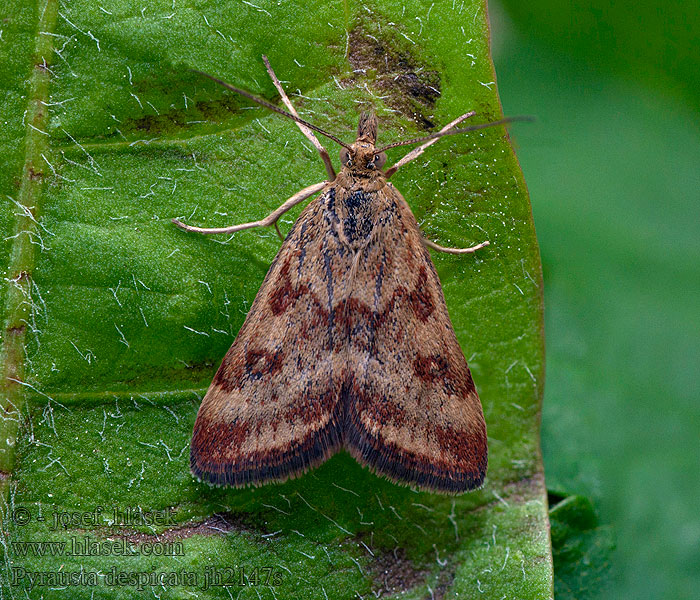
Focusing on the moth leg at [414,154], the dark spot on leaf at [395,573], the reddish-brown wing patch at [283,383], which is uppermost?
the moth leg at [414,154]

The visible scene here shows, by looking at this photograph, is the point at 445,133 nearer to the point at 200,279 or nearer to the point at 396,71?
the point at 396,71

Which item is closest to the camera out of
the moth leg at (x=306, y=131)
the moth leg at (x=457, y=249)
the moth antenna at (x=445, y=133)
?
the moth antenna at (x=445, y=133)

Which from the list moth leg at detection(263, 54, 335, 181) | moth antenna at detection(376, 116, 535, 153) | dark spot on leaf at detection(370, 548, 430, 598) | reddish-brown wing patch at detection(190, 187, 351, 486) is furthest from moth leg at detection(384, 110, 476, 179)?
dark spot on leaf at detection(370, 548, 430, 598)

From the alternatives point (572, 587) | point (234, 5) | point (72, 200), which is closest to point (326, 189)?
point (234, 5)

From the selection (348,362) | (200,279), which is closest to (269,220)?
(200,279)

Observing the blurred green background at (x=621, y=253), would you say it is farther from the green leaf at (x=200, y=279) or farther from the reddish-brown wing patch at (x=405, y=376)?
the reddish-brown wing patch at (x=405, y=376)

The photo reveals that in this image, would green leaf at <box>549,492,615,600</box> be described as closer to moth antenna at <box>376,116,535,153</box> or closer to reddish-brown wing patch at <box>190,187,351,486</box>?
reddish-brown wing patch at <box>190,187,351,486</box>

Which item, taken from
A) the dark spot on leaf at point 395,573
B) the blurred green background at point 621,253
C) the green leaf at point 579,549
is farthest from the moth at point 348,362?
the blurred green background at point 621,253

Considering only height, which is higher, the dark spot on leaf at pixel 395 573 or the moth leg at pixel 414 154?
the moth leg at pixel 414 154

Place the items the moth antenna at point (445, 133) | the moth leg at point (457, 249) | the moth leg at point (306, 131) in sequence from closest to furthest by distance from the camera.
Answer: the moth antenna at point (445, 133), the moth leg at point (306, 131), the moth leg at point (457, 249)
